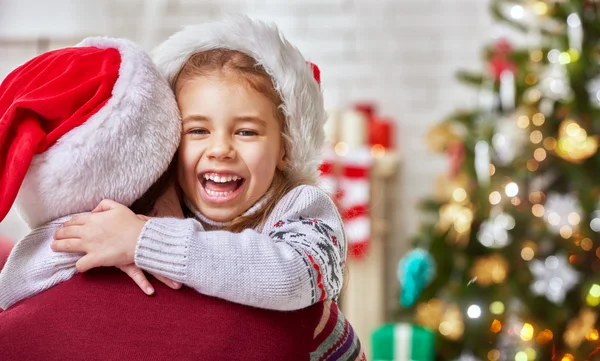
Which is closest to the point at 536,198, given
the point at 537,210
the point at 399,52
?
the point at 537,210

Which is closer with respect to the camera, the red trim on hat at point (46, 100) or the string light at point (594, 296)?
the red trim on hat at point (46, 100)

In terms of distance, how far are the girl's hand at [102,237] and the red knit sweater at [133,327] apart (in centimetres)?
3

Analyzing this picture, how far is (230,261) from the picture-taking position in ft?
3.20

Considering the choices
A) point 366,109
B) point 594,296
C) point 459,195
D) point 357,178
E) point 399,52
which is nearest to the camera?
point 594,296

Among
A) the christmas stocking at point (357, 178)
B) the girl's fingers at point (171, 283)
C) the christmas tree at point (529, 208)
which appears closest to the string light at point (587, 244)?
the christmas tree at point (529, 208)

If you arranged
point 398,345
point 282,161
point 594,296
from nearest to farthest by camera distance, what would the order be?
point 282,161, point 398,345, point 594,296

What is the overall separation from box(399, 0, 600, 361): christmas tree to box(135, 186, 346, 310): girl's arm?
1.98 meters

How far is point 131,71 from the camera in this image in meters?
1.07

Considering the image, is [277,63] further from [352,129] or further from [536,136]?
[352,129]

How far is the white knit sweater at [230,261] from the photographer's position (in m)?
0.97

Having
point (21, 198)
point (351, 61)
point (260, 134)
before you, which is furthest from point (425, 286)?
point (21, 198)

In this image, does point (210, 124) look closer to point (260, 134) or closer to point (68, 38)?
point (260, 134)

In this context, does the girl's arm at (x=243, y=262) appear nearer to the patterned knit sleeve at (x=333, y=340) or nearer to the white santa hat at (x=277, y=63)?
the patterned knit sleeve at (x=333, y=340)

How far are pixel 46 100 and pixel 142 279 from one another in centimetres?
26
